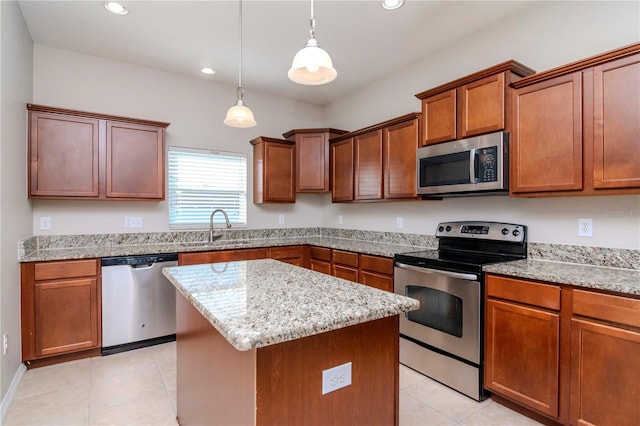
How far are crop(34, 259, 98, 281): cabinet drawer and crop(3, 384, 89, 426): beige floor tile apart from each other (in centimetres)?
86

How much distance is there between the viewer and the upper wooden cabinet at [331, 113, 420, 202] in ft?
10.4

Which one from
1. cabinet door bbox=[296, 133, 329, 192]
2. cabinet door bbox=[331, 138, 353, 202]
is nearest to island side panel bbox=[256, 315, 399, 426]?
cabinet door bbox=[331, 138, 353, 202]

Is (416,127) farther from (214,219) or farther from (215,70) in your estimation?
(214,219)

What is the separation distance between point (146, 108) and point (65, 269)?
1.83 m

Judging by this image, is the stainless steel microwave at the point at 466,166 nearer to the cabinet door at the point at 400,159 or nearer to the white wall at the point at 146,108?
the cabinet door at the point at 400,159

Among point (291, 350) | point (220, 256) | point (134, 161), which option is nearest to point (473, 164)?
point (291, 350)

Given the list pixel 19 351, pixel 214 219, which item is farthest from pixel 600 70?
pixel 19 351

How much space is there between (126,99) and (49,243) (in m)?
1.60

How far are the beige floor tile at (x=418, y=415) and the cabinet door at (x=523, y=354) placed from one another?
1.32ft

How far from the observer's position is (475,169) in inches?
98.2

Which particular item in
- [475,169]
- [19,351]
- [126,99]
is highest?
[126,99]

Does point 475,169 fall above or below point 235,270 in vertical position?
above

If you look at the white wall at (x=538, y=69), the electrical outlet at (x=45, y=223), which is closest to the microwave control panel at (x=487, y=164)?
the white wall at (x=538, y=69)

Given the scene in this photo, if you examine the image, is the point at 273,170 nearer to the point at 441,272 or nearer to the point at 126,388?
the point at 441,272
